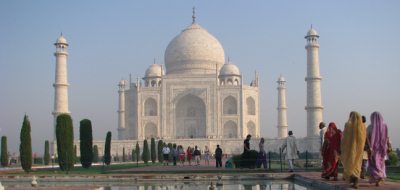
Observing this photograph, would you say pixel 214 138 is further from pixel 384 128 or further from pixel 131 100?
pixel 384 128

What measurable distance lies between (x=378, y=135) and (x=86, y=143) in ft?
32.9

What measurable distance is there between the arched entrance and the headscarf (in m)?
29.8

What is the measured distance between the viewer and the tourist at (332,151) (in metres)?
8.02

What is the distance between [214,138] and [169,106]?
13.1 ft

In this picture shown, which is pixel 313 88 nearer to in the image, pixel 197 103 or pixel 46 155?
pixel 197 103

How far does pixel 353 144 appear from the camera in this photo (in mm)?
7121

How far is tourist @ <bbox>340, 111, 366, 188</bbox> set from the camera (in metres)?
7.02

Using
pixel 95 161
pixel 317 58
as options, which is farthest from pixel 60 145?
pixel 317 58

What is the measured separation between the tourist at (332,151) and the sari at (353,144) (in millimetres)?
777

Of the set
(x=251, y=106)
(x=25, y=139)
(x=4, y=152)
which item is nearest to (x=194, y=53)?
(x=251, y=106)

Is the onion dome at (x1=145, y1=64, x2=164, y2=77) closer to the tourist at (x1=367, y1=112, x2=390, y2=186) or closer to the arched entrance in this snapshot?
the arched entrance

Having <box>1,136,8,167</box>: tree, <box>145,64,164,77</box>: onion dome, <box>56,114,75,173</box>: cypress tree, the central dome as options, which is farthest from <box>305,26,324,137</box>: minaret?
<box>56,114,75,173</box>: cypress tree

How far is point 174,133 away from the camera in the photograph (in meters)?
36.3

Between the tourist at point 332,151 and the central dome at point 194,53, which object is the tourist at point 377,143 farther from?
the central dome at point 194,53
